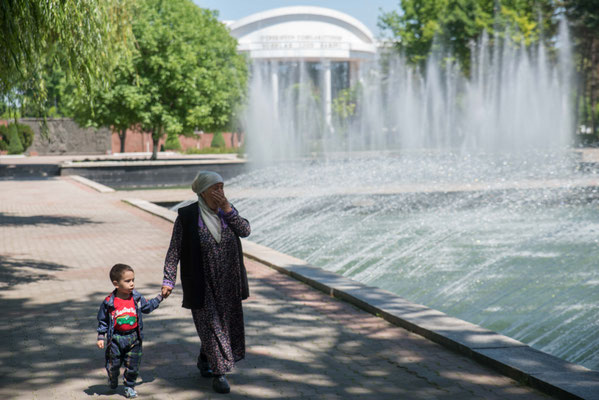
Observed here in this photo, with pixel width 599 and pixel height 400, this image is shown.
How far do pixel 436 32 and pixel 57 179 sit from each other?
3143 cm

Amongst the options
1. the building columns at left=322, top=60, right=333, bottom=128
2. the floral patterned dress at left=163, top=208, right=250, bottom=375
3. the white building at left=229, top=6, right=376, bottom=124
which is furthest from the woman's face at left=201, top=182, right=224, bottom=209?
the white building at left=229, top=6, right=376, bottom=124

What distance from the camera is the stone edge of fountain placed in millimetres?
4793

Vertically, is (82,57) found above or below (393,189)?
above

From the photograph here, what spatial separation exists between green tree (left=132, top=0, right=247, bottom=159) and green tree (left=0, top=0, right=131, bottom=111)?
943 inches

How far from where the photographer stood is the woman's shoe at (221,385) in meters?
4.80

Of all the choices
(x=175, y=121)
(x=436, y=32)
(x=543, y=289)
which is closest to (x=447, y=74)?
(x=436, y=32)

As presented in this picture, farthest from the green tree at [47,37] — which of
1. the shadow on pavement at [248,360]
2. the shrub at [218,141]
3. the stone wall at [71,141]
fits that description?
the shrub at [218,141]

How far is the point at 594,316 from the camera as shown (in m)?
8.31

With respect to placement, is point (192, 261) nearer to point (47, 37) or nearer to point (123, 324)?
point (123, 324)

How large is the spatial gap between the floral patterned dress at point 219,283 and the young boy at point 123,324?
27cm

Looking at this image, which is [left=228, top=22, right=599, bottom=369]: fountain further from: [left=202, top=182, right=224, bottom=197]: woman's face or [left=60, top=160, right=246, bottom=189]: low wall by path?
[left=202, top=182, right=224, bottom=197]: woman's face

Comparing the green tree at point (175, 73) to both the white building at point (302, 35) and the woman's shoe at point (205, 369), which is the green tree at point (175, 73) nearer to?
the woman's shoe at point (205, 369)

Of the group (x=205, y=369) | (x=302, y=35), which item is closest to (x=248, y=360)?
(x=205, y=369)

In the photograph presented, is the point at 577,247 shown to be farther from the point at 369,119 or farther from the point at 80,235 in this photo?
the point at 369,119
